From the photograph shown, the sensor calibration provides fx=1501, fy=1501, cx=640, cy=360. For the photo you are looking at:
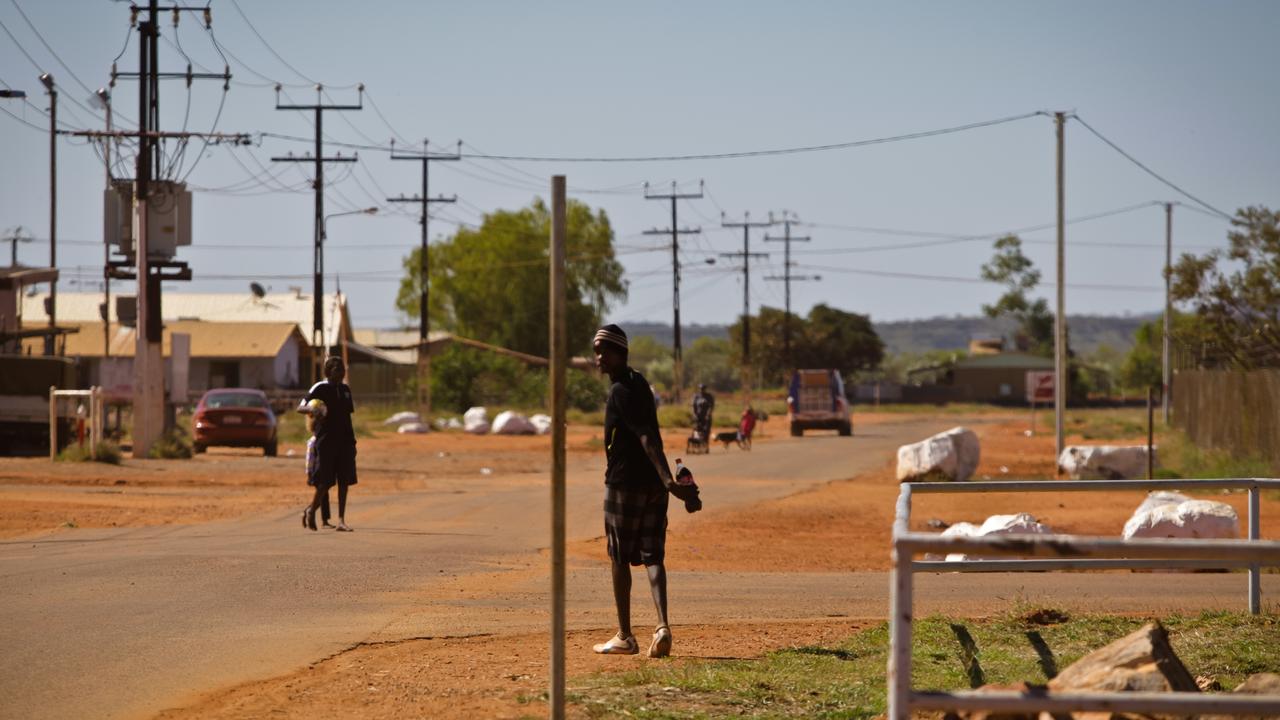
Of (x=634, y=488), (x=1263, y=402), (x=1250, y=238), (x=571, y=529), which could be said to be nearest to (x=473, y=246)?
(x=1250, y=238)

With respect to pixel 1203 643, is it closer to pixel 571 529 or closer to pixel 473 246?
pixel 571 529

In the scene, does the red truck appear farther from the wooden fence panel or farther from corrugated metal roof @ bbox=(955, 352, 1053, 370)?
corrugated metal roof @ bbox=(955, 352, 1053, 370)

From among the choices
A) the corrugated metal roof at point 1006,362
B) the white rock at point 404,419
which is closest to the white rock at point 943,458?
the white rock at point 404,419

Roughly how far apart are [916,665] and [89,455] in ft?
80.4

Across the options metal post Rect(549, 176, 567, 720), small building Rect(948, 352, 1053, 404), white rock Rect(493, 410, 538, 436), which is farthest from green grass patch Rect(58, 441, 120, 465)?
small building Rect(948, 352, 1053, 404)

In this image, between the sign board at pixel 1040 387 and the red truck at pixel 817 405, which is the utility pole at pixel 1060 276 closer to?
the sign board at pixel 1040 387

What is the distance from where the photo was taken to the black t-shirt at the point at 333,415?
14.9 meters

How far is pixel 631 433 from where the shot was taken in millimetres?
8633

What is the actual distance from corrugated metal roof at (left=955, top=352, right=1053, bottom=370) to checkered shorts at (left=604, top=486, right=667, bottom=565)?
106248 mm

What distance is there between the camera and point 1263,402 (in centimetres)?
2822

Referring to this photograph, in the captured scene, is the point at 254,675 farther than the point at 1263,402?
No

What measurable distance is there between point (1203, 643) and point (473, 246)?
286 feet

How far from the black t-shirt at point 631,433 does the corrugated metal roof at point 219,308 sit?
73.9 metres

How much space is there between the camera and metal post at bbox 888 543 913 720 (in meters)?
4.86
